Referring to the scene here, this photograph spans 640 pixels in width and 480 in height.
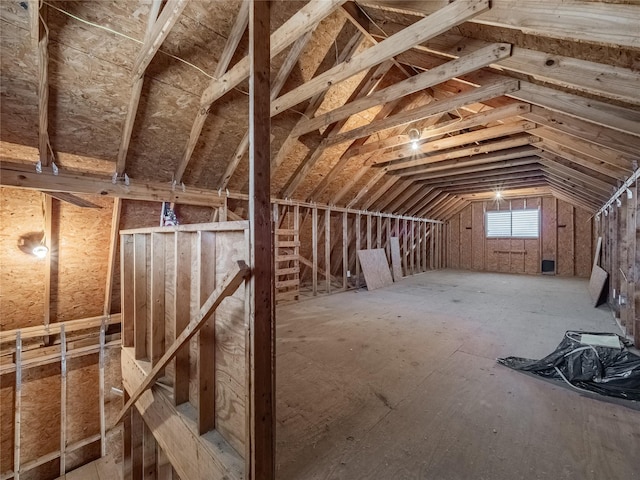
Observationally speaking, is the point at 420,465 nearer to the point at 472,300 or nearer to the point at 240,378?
the point at 240,378

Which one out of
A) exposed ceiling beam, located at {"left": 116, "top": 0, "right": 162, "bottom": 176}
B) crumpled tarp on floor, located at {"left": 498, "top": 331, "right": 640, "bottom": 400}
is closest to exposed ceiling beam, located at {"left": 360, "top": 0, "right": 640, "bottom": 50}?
crumpled tarp on floor, located at {"left": 498, "top": 331, "right": 640, "bottom": 400}

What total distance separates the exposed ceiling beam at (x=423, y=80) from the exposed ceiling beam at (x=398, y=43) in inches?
20.8

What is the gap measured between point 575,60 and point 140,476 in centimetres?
519

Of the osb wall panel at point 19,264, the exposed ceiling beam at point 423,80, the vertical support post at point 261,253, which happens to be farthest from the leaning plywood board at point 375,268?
the osb wall panel at point 19,264

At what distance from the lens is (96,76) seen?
2.54 metres

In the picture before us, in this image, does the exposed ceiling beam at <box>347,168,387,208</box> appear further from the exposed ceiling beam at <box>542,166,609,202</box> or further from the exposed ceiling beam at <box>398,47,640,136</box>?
the exposed ceiling beam at <box>542,166,609,202</box>

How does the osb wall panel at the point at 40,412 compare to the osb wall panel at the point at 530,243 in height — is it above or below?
below

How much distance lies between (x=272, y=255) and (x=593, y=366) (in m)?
2.82

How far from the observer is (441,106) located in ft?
10.5

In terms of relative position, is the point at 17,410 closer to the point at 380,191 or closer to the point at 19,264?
the point at 19,264

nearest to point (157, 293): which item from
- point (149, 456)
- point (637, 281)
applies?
point (149, 456)

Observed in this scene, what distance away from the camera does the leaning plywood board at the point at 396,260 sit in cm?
759

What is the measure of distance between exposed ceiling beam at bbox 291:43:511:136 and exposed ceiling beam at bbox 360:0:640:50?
1.60ft

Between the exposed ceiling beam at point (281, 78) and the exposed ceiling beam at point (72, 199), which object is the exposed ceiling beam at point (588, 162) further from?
the exposed ceiling beam at point (72, 199)
